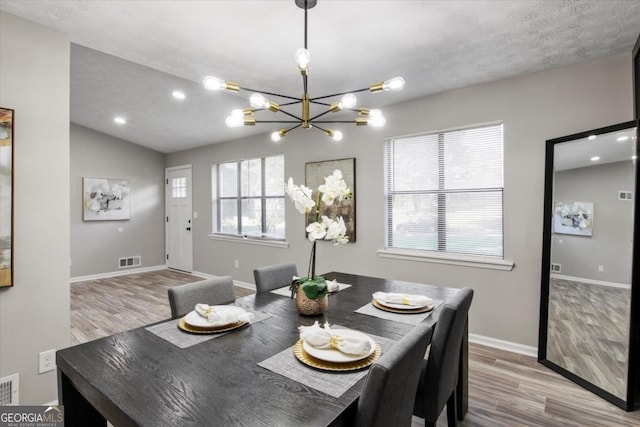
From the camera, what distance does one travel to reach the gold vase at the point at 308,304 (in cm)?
164

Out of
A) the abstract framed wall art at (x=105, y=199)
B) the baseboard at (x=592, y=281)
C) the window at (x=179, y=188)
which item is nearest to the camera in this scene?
the baseboard at (x=592, y=281)

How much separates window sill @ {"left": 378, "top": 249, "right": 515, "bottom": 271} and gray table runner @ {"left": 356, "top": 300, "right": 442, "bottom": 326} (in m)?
1.51

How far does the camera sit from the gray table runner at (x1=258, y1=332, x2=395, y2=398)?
1021mm

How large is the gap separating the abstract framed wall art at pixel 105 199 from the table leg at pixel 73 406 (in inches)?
218

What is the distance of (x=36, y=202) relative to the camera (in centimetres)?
209

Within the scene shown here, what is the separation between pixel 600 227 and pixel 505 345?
129 centimetres

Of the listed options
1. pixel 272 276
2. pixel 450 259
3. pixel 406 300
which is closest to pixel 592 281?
pixel 450 259

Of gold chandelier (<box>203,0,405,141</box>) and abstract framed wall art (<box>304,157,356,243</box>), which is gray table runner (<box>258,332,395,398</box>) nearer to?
gold chandelier (<box>203,0,405,141</box>)

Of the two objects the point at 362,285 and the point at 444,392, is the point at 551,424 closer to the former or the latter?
the point at 444,392

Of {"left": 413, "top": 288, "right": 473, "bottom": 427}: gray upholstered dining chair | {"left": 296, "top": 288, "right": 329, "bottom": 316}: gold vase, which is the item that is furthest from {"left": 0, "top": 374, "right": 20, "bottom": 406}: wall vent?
{"left": 413, "top": 288, "right": 473, "bottom": 427}: gray upholstered dining chair

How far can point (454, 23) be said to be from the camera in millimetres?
2057

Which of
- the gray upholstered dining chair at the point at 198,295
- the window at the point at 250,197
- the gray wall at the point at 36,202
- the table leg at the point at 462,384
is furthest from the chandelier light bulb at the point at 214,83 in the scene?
the window at the point at 250,197

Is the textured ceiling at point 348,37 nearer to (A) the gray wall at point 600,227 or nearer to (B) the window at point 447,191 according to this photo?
(B) the window at point 447,191

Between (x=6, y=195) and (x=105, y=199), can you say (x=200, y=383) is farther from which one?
(x=105, y=199)
